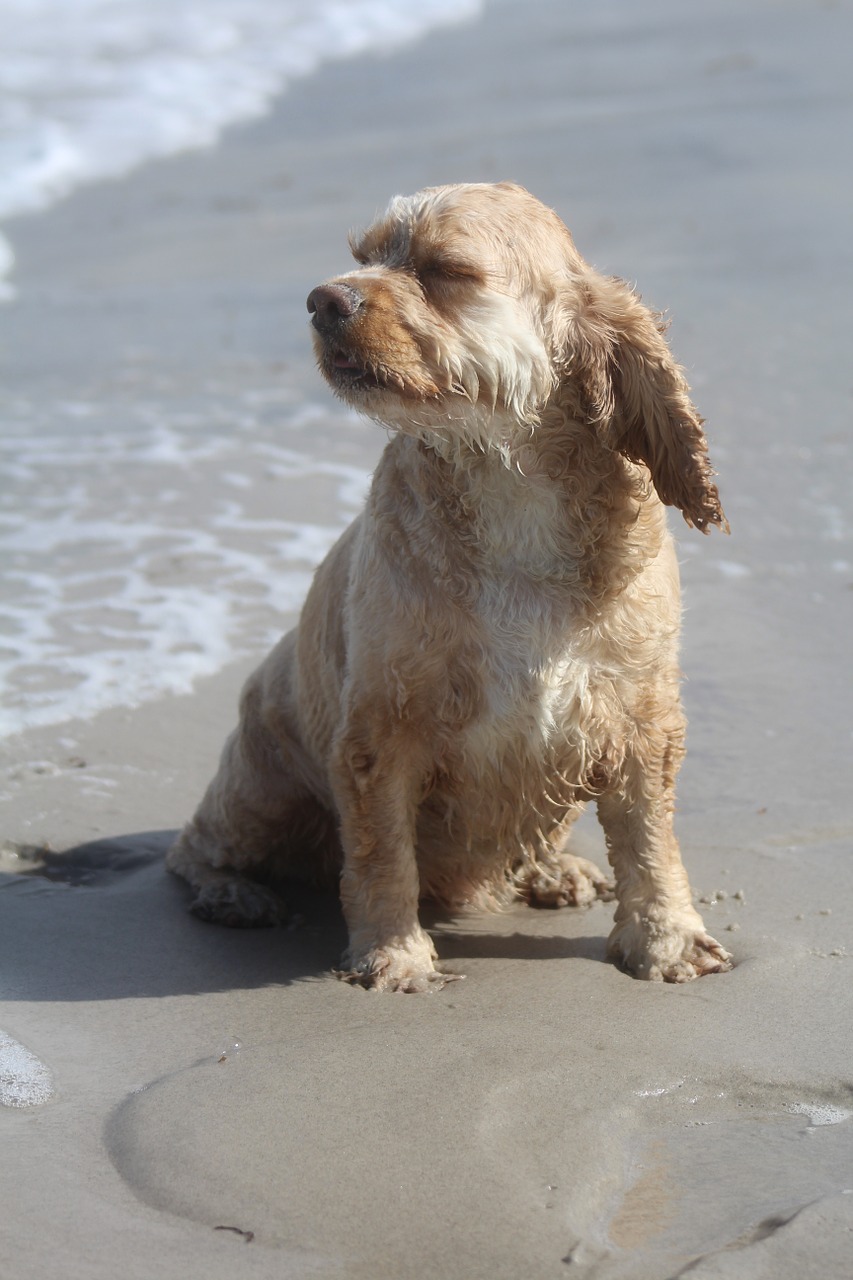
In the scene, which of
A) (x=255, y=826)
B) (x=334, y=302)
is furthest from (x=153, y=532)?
(x=334, y=302)

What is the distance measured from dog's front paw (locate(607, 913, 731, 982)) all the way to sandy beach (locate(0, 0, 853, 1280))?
0.19 feet

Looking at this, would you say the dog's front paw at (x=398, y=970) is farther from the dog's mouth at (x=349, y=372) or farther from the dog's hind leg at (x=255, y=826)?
the dog's mouth at (x=349, y=372)

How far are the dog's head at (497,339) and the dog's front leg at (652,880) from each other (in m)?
0.64

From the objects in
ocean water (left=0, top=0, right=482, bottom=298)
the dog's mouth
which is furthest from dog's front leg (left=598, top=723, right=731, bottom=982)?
ocean water (left=0, top=0, right=482, bottom=298)

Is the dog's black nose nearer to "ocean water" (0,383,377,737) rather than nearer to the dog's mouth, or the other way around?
the dog's mouth

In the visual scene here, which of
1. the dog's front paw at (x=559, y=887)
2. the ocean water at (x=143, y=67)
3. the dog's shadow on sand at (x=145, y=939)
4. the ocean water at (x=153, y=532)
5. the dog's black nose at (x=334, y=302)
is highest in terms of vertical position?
the ocean water at (x=143, y=67)

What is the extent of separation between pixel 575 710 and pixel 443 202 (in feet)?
4.03

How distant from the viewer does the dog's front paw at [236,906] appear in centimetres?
434

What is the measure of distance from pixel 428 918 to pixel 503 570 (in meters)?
1.18

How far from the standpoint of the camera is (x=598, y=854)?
4754 mm

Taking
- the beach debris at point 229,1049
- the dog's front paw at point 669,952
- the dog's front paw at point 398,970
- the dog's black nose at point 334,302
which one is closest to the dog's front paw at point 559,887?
the dog's front paw at point 669,952

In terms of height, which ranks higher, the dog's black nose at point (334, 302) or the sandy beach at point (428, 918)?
the dog's black nose at point (334, 302)

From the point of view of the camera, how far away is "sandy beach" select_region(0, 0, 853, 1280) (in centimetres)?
280

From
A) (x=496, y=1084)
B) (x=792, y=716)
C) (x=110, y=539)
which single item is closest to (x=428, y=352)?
(x=496, y=1084)
